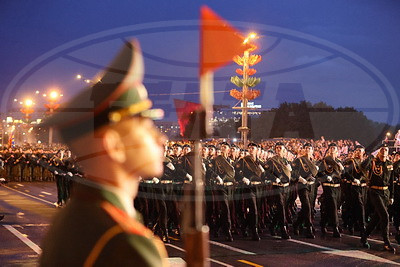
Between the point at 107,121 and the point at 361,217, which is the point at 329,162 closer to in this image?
the point at 361,217

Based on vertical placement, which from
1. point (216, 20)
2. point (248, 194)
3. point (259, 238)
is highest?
point (216, 20)

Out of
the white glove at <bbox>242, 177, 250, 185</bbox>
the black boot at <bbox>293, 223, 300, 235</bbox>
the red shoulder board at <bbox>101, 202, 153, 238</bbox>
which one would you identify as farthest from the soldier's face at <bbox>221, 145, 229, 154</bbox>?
the red shoulder board at <bbox>101, 202, 153, 238</bbox>

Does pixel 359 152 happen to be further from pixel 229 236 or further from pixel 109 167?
pixel 109 167

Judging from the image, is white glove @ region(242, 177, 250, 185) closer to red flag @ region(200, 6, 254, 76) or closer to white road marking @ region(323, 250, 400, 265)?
white road marking @ region(323, 250, 400, 265)

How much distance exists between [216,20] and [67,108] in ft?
1.96

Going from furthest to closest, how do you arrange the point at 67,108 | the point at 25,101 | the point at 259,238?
the point at 25,101 → the point at 259,238 → the point at 67,108

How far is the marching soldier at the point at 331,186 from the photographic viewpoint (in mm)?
13703

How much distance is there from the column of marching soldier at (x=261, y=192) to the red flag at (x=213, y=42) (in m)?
10.8

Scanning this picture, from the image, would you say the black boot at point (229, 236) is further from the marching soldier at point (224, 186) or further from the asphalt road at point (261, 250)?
the marching soldier at point (224, 186)

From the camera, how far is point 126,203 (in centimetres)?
193

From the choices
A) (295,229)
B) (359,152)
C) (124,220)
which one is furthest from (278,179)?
(124,220)

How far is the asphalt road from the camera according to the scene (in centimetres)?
1020

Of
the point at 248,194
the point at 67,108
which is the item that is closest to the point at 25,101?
the point at 248,194

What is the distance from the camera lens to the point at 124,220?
1.79 metres
